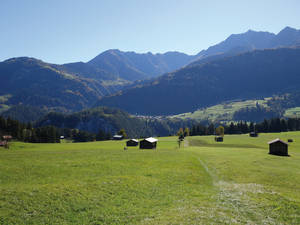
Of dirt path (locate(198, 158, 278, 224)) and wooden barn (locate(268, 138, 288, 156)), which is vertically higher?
A: wooden barn (locate(268, 138, 288, 156))

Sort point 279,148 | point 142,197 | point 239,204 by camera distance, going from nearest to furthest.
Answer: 1. point 239,204
2. point 142,197
3. point 279,148

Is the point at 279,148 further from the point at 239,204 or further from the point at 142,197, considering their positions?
the point at 142,197

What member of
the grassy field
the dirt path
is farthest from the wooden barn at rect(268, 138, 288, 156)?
the dirt path

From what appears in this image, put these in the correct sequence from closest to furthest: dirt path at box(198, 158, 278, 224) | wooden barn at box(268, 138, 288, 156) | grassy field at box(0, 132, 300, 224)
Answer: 1. grassy field at box(0, 132, 300, 224)
2. dirt path at box(198, 158, 278, 224)
3. wooden barn at box(268, 138, 288, 156)

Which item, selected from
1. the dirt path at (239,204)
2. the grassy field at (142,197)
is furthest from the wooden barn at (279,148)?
the dirt path at (239,204)

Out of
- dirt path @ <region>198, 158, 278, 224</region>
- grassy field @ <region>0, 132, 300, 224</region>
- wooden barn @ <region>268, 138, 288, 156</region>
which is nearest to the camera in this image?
grassy field @ <region>0, 132, 300, 224</region>

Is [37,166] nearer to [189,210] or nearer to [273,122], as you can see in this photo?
[189,210]

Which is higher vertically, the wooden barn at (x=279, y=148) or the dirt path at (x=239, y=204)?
the wooden barn at (x=279, y=148)

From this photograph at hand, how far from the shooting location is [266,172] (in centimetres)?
4500

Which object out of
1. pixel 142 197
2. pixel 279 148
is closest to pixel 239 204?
pixel 142 197

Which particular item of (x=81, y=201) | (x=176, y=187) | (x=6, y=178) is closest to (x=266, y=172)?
(x=176, y=187)

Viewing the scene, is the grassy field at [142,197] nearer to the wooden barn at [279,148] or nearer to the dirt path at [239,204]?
the dirt path at [239,204]

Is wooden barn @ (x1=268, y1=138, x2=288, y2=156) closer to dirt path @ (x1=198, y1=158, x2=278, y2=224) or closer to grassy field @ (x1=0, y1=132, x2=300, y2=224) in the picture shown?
grassy field @ (x1=0, y1=132, x2=300, y2=224)

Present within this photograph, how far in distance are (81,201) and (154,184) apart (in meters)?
11.4
